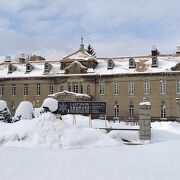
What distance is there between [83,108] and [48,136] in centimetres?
691

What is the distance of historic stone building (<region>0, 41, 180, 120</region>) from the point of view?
49.1m

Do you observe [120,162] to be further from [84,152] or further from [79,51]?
[79,51]

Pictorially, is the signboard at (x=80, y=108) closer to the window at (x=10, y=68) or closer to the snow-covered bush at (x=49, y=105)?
the snow-covered bush at (x=49, y=105)

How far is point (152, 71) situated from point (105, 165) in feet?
131

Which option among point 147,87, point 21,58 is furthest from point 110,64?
point 21,58

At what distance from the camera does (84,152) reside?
36.6ft

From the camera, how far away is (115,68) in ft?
171

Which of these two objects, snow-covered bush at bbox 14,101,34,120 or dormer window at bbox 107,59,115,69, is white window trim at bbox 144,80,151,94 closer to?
dormer window at bbox 107,59,115,69

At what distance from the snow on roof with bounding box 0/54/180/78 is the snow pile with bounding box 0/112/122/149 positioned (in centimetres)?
3306

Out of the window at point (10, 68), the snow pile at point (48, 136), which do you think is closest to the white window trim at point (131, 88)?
the window at point (10, 68)

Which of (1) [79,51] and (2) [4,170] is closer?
(2) [4,170]

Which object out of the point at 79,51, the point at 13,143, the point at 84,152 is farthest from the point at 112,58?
the point at 84,152

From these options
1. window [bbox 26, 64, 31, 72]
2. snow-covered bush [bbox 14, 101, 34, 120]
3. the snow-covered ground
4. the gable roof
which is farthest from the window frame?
the snow-covered ground

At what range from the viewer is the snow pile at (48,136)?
16141mm
